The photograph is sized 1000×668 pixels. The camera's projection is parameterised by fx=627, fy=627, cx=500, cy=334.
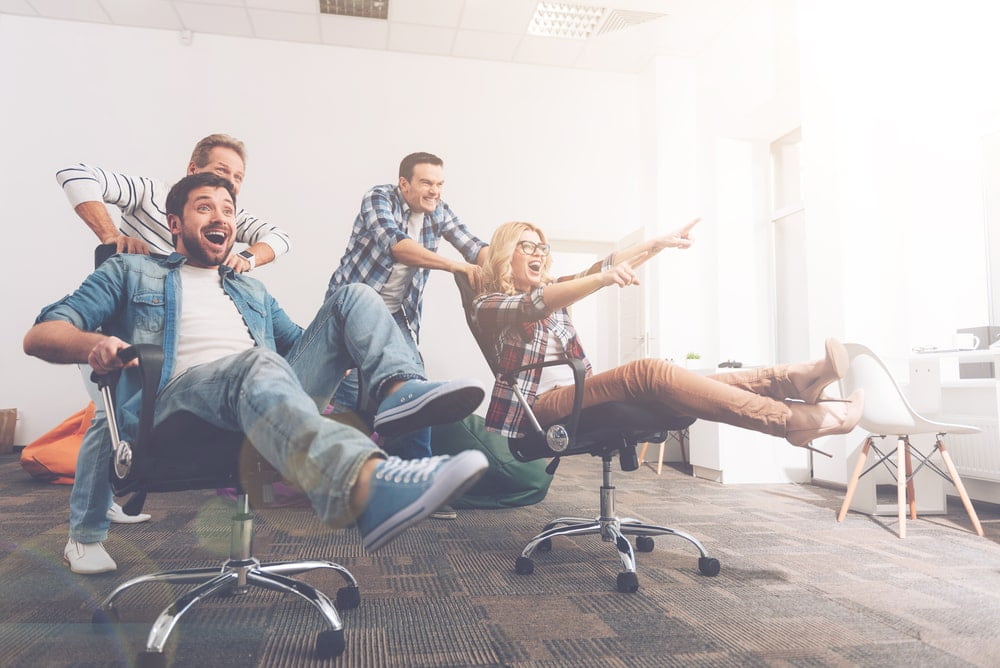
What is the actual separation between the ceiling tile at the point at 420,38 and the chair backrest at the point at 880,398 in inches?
157

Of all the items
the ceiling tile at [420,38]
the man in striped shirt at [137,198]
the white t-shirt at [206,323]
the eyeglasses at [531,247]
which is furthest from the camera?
the ceiling tile at [420,38]

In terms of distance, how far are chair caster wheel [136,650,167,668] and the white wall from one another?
4.04 metres

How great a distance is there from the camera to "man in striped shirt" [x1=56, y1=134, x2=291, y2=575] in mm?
1678

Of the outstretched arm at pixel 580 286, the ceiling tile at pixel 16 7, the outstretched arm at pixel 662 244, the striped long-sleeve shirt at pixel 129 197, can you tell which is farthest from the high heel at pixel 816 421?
the ceiling tile at pixel 16 7

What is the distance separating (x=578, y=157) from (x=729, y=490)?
10.5ft

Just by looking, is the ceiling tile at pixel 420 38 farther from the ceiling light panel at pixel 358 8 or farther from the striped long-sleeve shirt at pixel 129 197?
the striped long-sleeve shirt at pixel 129 197

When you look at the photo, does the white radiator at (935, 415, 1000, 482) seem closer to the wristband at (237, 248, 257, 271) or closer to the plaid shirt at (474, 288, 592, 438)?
the plaid shirt at (474, 288, 592, 438)

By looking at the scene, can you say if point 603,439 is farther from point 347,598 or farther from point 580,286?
point 347,598

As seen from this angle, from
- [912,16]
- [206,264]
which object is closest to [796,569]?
[206,264]

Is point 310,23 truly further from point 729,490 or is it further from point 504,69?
point 729,490

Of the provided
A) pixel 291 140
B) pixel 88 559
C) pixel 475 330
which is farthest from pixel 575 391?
pixel 291 140

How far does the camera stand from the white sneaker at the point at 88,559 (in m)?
1.74

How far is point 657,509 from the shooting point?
116 inches

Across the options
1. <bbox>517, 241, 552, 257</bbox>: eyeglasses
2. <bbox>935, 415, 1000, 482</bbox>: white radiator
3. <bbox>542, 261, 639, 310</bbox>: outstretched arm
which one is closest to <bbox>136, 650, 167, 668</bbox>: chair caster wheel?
<bbox>542, 261, 639, 310</bbox>: outstretched arm
